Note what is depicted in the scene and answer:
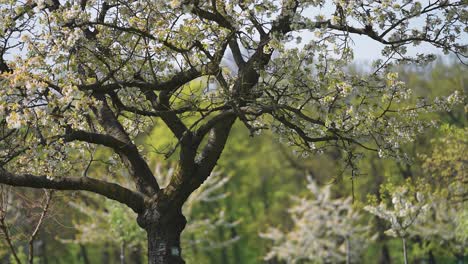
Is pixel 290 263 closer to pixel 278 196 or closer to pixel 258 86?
pixel 278 196

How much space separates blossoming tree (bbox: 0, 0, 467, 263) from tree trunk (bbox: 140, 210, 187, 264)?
0.02 metres

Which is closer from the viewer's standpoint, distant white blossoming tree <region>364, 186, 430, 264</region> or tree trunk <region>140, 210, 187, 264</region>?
tree trunk <region>140, 210, 187, 264</region>

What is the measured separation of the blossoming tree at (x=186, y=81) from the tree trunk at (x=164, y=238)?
0.02 meters

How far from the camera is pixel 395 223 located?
23.9m

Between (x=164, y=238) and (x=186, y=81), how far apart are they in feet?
7.39

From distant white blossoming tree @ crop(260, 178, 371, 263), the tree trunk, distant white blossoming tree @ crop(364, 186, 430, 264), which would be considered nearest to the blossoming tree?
the tree trunk

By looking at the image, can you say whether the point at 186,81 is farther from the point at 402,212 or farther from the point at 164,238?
the point at 402,212

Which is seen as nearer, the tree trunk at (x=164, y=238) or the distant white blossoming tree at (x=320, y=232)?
the tree trunk at (x=164, y=238)

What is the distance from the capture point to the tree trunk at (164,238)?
1062 cm

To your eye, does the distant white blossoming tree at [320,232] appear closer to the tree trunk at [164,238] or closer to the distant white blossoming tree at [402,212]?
the distant white blossoming tree at [402,212]

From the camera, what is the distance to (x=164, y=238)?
1067 cm

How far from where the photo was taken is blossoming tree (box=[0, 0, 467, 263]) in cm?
930

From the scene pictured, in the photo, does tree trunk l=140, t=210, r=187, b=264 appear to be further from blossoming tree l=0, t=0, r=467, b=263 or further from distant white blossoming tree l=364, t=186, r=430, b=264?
distant white blossoming tree l=364, t=186, r=430, b=264

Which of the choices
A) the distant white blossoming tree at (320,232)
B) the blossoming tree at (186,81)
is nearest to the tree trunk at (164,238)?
the blossoming tree at (186,81)
